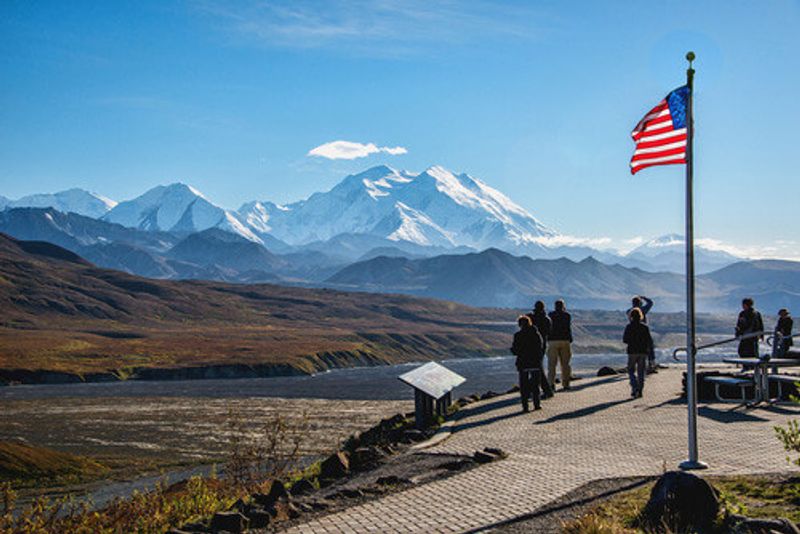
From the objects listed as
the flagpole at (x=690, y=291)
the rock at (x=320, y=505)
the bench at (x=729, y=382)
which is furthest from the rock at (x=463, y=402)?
the rock at (x=320, y=505)

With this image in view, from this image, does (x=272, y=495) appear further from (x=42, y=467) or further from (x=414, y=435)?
(x=42, y=467)

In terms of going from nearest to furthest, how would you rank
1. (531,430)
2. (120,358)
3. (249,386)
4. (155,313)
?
(531,430) < (249,386) < (120,358) < (155,313)

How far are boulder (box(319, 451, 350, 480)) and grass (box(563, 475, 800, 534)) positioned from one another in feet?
17.2

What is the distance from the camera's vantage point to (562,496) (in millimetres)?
10938

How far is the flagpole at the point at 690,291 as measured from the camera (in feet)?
38.7

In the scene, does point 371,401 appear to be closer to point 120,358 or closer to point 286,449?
point 286,449

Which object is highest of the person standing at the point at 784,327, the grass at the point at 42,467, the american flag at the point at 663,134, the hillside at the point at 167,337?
the american flag at the point at 663,134

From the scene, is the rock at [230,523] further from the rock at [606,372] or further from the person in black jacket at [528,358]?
the rock at [606,372]

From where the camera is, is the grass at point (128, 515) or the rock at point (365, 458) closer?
the grass at point (128, 515)

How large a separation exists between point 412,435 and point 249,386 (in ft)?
239

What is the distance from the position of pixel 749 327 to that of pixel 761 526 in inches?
597

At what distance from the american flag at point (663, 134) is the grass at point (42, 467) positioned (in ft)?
92.8

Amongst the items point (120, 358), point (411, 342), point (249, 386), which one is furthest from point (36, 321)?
point (249, 386)

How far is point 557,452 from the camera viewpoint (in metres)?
14.1
